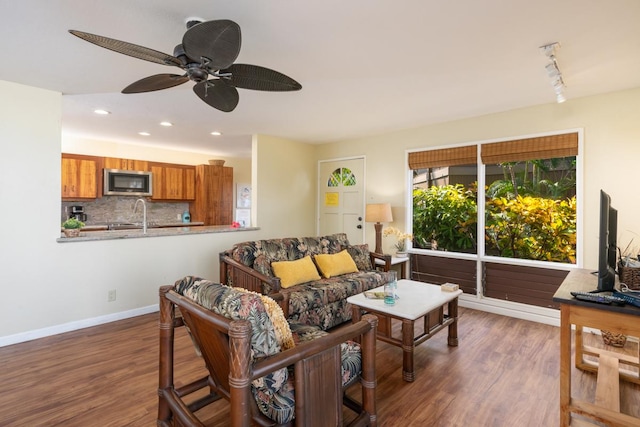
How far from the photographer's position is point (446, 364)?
2.58 metres

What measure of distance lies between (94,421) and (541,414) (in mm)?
2751

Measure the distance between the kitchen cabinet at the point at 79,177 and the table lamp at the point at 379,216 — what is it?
482cm

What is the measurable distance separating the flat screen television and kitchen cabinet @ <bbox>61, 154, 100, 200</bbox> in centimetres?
671

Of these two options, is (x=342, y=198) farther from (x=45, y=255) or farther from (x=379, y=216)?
(x=45, y=255)

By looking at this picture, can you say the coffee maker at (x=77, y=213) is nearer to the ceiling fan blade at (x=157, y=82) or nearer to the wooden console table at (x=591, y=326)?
the ceiling fan blade at (x=157, y=82)

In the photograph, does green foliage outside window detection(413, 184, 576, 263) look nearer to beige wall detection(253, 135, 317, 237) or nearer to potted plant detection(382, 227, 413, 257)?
potted plant detection(382, 227, 413, 257)

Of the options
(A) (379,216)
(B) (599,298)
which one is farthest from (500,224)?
(B) (599,298)

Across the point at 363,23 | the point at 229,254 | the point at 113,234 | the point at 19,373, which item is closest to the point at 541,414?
the point at 363,23

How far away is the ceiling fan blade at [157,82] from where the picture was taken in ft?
6.36

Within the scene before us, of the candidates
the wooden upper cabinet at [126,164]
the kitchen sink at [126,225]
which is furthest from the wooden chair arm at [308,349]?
the wooden upper cabinet at [126,164]

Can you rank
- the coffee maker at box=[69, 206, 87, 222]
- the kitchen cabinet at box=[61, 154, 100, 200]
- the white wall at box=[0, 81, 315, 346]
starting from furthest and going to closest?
the coffee maker at box=[69, 206, 87, 222], the kitchen cabinet at box=[61, 154, 100, 200], the white wall at box=[0, 81, 315, 346]

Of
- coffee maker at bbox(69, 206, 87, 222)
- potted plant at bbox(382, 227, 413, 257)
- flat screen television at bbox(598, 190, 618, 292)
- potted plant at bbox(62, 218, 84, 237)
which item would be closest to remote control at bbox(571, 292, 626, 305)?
flat screen television at bbox(598, 190, 618, 292)

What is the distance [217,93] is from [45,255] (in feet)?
8.39

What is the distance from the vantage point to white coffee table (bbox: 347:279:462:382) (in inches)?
93.6
